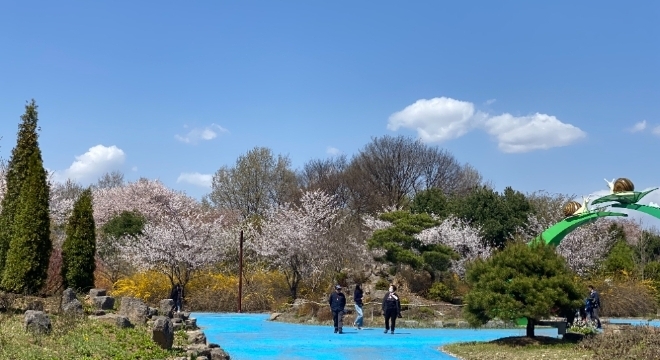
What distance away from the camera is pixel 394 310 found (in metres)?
21.2

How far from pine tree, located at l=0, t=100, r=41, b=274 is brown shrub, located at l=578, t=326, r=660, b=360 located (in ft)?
46.7

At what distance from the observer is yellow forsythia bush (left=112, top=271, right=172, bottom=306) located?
32.4 metres

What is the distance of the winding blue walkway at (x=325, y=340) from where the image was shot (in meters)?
15.8

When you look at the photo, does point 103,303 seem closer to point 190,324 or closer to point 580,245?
point 190,324

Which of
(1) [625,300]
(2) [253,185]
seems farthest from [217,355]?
(2) [253,185]

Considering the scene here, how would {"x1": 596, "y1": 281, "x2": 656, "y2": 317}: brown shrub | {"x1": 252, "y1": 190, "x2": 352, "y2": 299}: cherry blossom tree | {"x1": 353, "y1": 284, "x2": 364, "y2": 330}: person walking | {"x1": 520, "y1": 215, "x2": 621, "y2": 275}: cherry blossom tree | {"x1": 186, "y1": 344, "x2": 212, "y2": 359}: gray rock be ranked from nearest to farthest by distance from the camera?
{"x1": 186, "y1": 344, "x2": 212, "y2": 359}: gray rock < {"x1": 353, "y1": 284, "x2": 364, "y2": 330}: person walking < {"x1": 596, "y1": 281, "x2": 656, "y2": 317}: brown shrub < {"x1": 252, "y1": 190, "x2": 352, "y2": 299}: cherry blossom tree < {"x1": 520, "y1": 215, "x2": 621, "y2": 275}: cherry blossom tree

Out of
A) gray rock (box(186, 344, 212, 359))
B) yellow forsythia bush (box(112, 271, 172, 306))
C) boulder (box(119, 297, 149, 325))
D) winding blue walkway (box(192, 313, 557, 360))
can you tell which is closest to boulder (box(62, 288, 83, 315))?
boulder (box(119, 297, 149, 325))

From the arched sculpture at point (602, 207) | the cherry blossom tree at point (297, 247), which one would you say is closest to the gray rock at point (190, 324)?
the arched sculpture at point (602, 207)

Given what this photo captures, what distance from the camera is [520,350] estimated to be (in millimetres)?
15117

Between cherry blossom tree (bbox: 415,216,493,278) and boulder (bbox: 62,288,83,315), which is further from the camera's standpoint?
cherry blossom tree (bbox: 415,216,493,278)

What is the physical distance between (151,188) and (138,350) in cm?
3872

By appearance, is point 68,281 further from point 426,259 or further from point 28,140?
point 426,259

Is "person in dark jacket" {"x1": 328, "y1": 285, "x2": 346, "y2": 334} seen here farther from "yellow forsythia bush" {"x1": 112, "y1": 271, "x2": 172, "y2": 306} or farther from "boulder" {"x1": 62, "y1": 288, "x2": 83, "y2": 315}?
"yellow forsythia bush" {"x1": 112, "y1": 271, "x2": 172, "y2": 306}

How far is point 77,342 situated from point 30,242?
21.1 feet
